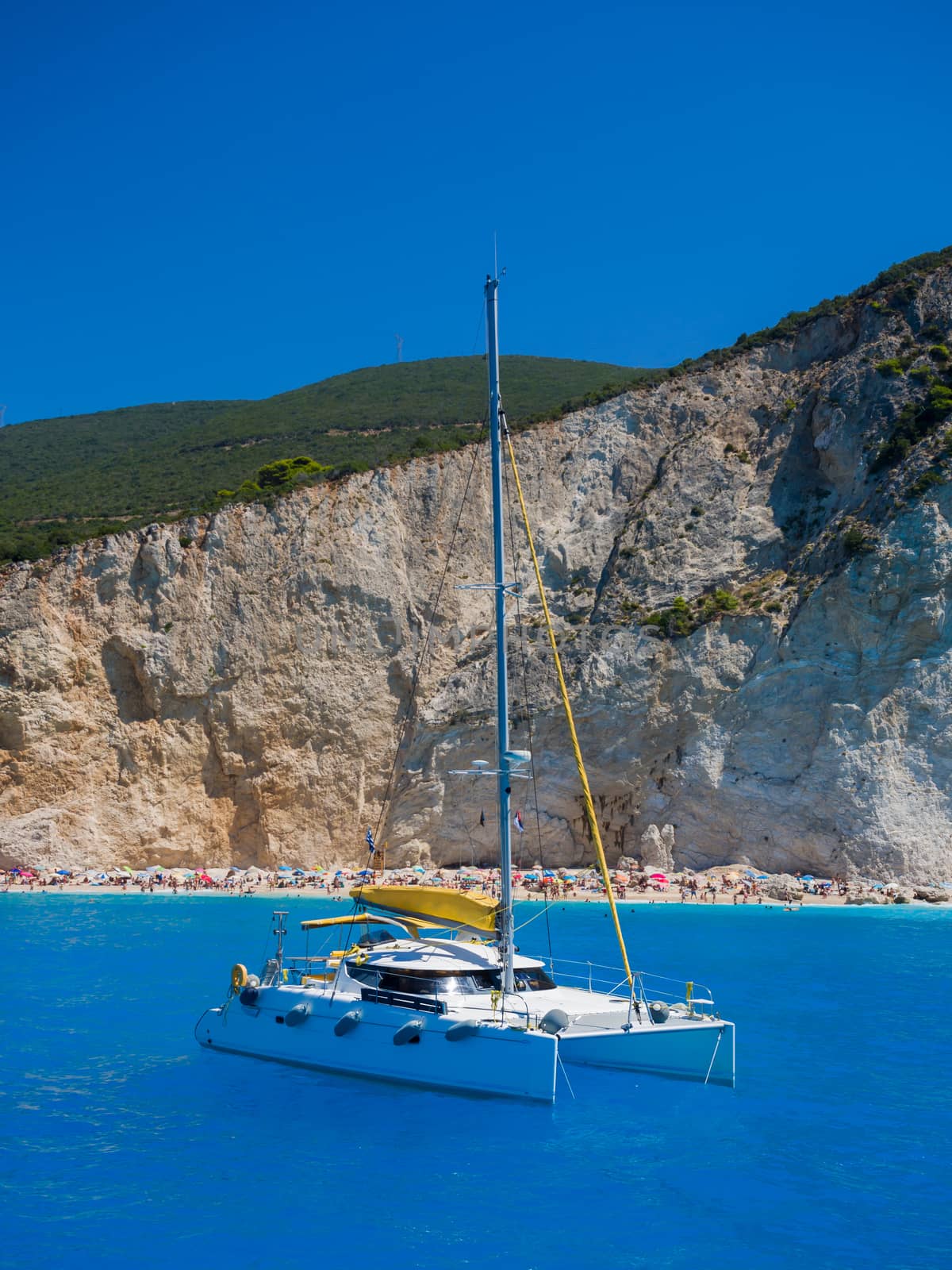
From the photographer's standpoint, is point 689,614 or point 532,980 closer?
point 532,980

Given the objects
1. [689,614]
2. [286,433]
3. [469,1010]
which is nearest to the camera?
[469,1010]

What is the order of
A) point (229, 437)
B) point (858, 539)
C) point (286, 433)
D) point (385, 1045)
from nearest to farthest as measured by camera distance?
point (385, 1045) < point (858, 539) < point (286, 433) < point (229, 437)

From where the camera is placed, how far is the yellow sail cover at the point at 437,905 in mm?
19266

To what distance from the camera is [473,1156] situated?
15.0m

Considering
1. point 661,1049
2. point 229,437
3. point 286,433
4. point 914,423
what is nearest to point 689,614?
point 914,423

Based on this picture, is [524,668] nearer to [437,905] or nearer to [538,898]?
[538,898]

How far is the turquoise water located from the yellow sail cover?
2912 millimetres

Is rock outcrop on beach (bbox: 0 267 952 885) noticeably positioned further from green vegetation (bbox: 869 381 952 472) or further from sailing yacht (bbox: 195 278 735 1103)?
sailing yacht (bbox: 195 278 735 1103)

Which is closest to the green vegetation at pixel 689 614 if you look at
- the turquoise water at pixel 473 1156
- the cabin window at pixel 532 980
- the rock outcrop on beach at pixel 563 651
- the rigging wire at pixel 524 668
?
the rock outcrop on beach at pixel 563 651

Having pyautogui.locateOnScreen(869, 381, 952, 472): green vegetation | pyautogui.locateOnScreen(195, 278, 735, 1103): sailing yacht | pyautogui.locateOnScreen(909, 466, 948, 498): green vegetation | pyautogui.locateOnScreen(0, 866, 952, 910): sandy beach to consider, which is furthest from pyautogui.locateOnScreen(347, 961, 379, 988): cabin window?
pyautogui.locateOnScreen(869, 381, 952, 472): green vegetation

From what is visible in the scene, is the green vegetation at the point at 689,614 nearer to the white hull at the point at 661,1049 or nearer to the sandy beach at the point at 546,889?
the sandy beach at the point at 546,889

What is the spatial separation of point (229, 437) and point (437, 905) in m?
81.7

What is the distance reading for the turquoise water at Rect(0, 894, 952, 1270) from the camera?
1262 centimetres

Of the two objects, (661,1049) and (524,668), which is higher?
(524,668)
